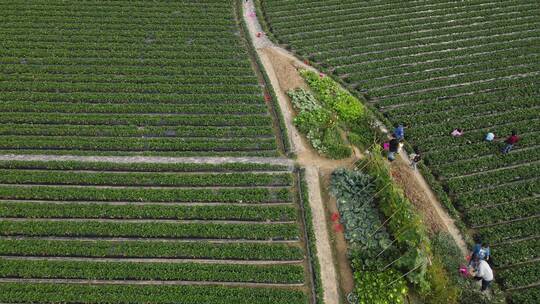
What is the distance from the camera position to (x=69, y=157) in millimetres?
21109

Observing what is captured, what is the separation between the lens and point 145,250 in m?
17.6

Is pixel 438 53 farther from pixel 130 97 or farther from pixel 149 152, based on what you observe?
pixel 130 97

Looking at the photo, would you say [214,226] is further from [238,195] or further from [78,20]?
[78,20]

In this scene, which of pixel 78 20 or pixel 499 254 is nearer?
pixel 499 254

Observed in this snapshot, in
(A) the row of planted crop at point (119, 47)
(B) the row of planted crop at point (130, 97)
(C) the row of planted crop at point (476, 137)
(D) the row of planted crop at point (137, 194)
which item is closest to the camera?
(D) the row of planted crop at point (137, 194)

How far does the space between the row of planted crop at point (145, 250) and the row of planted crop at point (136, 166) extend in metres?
4.21

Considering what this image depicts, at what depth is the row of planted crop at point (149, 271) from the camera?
662 inches

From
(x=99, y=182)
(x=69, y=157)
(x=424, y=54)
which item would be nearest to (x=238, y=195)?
(x=99, y=182)

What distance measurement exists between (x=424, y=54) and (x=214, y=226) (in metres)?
19.5

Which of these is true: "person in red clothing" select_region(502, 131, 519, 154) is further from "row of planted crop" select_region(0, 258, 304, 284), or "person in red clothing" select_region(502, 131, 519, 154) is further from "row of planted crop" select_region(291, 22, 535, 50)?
"row of planted crop" select_region(0, 258, 304, 284)

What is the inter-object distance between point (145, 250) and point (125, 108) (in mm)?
9661

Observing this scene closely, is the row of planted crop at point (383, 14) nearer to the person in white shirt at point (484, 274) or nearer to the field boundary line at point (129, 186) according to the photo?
the field boundary line at point (129, 186)

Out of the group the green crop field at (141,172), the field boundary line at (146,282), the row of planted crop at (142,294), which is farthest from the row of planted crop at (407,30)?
the row of planted crop at (142,294)

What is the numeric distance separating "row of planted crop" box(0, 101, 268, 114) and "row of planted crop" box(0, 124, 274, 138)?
51.7 inches
